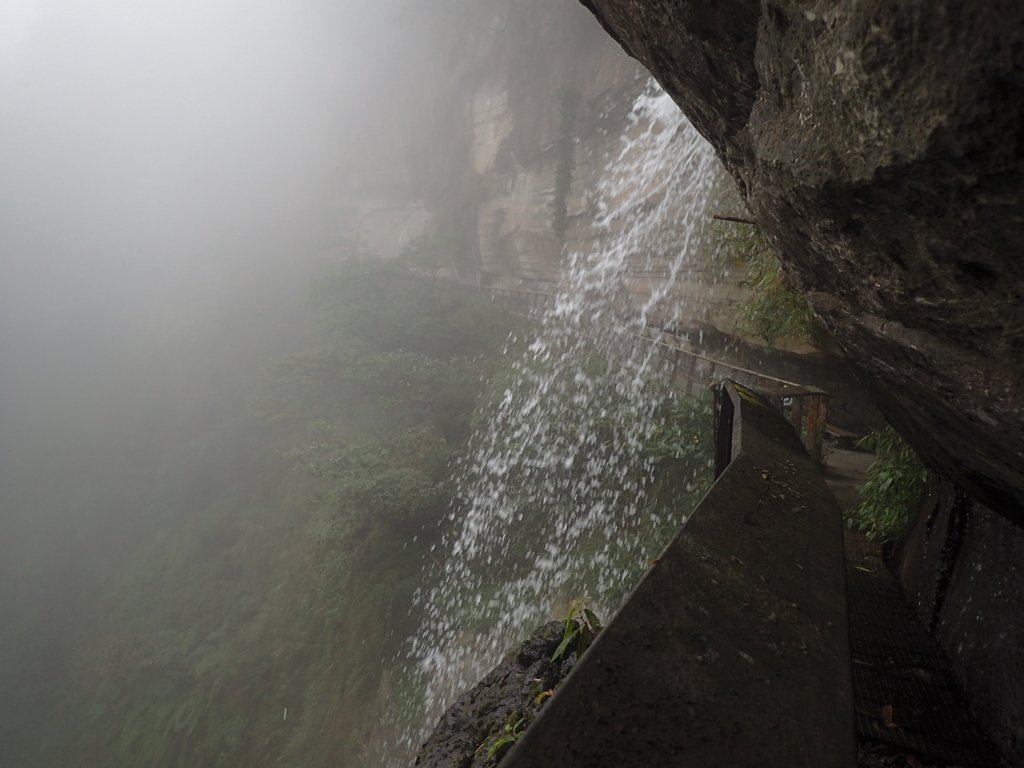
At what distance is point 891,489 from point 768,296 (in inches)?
84.9

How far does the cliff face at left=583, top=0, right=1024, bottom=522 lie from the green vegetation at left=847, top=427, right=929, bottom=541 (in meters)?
1.71

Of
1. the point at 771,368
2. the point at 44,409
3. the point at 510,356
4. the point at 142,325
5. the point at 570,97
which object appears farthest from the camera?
the point at 142,325

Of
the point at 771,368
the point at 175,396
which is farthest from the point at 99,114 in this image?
the point at 771,368

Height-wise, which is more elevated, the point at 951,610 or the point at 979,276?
the point at 979,276

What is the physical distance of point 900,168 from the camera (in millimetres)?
1068

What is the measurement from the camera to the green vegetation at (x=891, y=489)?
12.3 ft

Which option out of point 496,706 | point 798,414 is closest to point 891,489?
point 798,414

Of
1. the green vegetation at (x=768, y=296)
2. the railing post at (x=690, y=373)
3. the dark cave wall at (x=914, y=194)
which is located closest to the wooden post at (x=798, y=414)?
the green vegetation at (x=768, y=296)

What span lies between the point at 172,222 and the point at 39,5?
29.7 meters

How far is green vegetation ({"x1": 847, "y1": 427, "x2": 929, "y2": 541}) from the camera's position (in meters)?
3.76

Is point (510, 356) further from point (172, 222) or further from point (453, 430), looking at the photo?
point (172, 222)

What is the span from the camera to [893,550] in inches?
156

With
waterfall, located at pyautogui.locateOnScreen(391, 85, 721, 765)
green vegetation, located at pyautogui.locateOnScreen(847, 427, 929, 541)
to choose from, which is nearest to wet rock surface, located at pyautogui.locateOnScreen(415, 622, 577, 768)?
green vegetation, located at pyautogui.locateOnScreen(847, 427, 929, 541)

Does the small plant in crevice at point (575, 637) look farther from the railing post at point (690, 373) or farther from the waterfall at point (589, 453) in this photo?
the railing post at point (690, 373)
